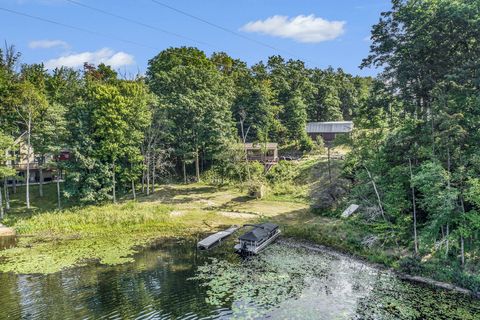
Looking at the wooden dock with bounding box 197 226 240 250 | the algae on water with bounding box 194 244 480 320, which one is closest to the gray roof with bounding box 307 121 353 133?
the wooden dock with bounding box 197 226 240 250

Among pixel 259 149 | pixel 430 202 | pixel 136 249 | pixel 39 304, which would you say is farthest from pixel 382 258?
pixel 259 149

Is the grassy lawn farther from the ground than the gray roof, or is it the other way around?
the gray roof

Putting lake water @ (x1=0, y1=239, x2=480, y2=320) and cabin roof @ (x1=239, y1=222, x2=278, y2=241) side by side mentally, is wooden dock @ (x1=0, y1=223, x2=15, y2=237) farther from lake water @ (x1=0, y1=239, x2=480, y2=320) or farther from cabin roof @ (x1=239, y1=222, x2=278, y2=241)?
cabin roof @ (x1=239, y1=222, x2=278, y2=241)

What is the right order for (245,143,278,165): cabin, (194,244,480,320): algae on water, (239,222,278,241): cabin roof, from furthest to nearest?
(245,143,278,165): cabin, (239,222,278,241): cabin roof, (194,244,480,320): algae on water

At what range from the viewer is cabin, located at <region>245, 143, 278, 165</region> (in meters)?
50.9

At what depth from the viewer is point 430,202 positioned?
2188 cm

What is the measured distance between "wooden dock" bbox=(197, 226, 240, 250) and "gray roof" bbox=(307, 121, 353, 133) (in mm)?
37468

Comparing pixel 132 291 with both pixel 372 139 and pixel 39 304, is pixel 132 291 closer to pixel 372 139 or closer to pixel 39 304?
pixel 39 304

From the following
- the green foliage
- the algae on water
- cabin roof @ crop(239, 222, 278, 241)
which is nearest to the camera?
the algae on water

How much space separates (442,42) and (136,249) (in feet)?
92.0

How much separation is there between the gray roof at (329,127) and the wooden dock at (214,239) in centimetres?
3747

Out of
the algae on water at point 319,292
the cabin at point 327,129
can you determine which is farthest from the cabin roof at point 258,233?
the cabin at point 327,129

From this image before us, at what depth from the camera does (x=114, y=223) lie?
3397 cm

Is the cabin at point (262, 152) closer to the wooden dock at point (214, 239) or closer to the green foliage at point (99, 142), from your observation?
the green foliage at point (99, 142)
